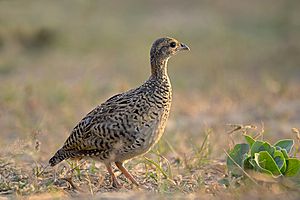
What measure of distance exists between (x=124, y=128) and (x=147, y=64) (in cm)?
1096

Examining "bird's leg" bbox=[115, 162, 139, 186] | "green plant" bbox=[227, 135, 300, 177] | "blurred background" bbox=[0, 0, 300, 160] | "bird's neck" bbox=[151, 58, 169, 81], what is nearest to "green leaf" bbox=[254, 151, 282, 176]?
"green plant" bbox=[227, 135, 300, 177]

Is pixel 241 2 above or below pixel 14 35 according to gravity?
above

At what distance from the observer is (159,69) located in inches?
238

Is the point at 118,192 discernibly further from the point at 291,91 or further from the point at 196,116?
the point at 291,91

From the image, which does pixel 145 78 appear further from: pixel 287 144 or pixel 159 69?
pixel 287 144

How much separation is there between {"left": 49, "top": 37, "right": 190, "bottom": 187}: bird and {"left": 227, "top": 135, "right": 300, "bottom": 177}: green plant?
0.69 metres

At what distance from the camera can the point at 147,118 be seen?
559cm

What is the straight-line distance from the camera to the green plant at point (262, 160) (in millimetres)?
5137

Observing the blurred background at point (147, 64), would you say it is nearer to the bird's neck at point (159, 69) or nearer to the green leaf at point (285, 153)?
the bird's neck at point (159, 69)

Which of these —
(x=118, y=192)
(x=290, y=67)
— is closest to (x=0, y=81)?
(x=290, y=67)

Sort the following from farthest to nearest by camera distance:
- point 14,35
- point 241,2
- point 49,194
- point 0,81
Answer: point 241,2 → point 14,35 → point 0,81 → point 49,194

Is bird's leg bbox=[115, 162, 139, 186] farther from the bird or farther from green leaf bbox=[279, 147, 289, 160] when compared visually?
green leaf bbox=[279, 147, 289, 160]

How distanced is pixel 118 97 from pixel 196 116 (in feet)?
15.6

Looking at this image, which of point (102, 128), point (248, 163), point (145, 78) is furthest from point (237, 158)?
point (145, 78)
